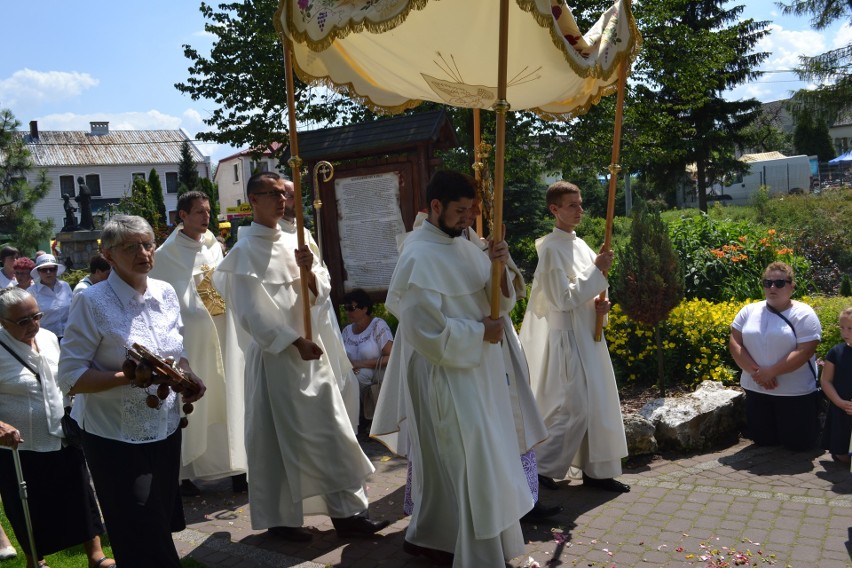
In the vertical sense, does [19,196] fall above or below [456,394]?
above

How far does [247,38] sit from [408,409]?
530 inches

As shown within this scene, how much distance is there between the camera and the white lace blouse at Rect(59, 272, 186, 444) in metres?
3.68

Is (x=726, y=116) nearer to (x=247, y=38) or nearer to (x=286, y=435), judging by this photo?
(x=247, y=38)

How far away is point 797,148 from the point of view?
59.9 m

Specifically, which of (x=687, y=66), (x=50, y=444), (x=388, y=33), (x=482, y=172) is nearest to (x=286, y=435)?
(x=50, y=444)

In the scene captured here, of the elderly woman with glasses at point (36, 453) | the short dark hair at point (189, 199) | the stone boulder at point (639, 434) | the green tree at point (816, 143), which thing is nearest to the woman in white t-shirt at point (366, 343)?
the short dark hair at point (189, 199)

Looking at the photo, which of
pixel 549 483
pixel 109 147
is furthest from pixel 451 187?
pixel 109 147

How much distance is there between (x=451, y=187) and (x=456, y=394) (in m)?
1.11

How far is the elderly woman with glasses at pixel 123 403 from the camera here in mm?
3674

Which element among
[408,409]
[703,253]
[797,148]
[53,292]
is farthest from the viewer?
[797,148]

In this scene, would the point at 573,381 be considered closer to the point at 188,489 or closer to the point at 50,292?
the point at 188,489

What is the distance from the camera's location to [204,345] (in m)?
6.25

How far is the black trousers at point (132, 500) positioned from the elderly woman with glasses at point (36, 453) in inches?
47.3

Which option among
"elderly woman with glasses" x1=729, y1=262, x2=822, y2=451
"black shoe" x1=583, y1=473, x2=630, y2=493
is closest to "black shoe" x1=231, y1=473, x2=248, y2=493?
"black shoe" x1=583, y1=473, x2=630, y2=493
